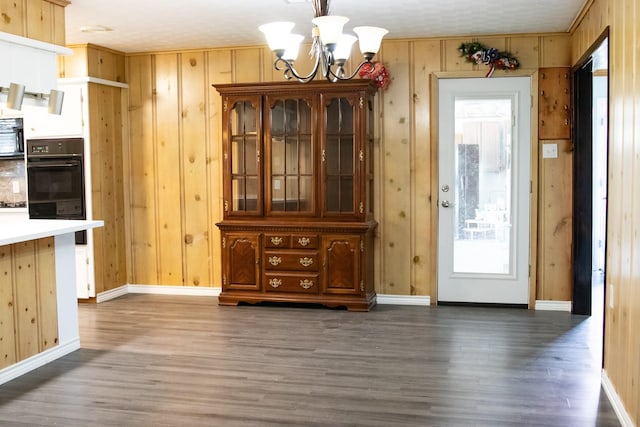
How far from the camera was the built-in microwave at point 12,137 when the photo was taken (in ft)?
19.3

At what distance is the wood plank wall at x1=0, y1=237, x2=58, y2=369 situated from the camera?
3838mm

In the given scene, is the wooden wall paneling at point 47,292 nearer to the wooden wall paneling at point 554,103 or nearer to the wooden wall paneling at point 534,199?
the wooden wall paneling at point 534,199

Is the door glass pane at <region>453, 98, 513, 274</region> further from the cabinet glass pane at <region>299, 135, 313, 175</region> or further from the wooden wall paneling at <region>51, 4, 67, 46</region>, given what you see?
the wooden wall paneling at <region>51, 4, 67, 46</region>

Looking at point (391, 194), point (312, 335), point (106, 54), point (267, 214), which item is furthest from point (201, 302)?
point (106, 54)

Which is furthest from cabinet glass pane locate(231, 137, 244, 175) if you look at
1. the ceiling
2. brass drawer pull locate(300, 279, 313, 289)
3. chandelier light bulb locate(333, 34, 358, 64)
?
chandelier light bulb locate(333, 34, 358, 64)

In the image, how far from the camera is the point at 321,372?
12.9ft

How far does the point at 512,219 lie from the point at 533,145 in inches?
26.5

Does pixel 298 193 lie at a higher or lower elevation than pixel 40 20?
lower

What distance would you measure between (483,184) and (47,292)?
12.1ft

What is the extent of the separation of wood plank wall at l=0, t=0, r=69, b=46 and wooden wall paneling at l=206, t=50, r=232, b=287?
6.12ft

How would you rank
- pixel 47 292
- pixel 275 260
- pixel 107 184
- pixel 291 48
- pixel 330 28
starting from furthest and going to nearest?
pixel 107 184, pixel 275 260, pixel 47 292, pixel 291 48, pixel 330 28

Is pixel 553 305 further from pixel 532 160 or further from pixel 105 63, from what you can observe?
pixel 105 63

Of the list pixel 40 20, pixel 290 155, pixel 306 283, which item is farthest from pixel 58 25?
pixel 306 283

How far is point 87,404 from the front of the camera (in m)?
3.42
